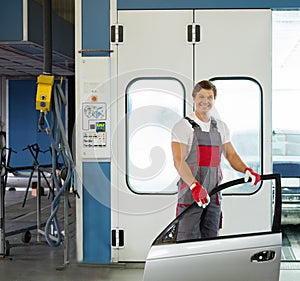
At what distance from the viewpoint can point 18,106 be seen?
624 inches

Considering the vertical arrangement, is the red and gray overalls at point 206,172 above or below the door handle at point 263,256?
above

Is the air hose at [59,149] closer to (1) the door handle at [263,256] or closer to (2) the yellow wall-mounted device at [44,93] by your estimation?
(2) the yellow wall-mounted device at [44,93]

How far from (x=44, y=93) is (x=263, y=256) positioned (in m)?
2.55

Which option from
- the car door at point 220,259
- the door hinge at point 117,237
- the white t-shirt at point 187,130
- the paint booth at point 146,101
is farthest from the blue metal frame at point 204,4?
the car door at point 220,259

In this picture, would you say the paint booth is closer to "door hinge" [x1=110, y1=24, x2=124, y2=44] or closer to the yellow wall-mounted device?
"door hinge" [x1=110, y1=24, x2=124, y2=44]

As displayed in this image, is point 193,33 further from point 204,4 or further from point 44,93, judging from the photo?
point 44,93

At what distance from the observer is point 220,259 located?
2.69 meters

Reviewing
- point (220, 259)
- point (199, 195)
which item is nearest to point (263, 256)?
point (220, 259)

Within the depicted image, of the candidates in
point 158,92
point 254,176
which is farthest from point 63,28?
point 254,176

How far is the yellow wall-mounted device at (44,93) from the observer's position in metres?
4.54

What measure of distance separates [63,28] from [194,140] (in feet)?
23.3

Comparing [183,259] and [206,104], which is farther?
[206,104]

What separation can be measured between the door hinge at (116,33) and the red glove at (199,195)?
1945mm

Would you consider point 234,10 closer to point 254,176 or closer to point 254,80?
point 254,80
